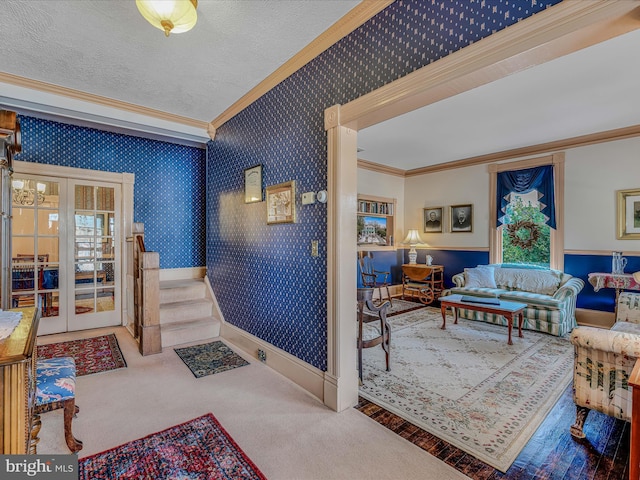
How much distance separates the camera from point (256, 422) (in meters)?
2.14

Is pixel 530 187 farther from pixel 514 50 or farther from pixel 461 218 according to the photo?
pixel 514 50

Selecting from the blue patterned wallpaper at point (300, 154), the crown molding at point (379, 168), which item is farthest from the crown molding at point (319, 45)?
the crown molding at point (379, 168)

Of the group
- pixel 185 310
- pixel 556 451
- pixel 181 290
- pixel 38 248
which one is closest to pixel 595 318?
pixel 556 451

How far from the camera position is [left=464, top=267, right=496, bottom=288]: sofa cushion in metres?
5.19

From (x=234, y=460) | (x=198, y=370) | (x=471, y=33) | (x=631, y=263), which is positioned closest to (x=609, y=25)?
(x=471, y=33)

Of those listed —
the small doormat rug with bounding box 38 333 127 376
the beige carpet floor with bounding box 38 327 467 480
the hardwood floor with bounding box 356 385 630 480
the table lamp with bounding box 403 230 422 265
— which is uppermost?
the table lamp with bounding box 403 230 422 265

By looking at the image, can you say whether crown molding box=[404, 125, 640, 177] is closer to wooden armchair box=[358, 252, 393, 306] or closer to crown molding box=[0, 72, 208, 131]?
wooden armchair box=[358, 252, 393, 306]

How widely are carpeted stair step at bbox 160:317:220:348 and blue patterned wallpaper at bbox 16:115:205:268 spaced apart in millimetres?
1064

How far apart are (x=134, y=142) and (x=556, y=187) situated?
624 centimetres

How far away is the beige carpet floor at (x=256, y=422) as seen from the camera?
1.73 meters

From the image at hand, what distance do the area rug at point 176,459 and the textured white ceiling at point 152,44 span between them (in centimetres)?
275

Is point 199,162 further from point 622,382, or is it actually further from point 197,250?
point 622,382

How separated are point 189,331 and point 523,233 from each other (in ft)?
17.9

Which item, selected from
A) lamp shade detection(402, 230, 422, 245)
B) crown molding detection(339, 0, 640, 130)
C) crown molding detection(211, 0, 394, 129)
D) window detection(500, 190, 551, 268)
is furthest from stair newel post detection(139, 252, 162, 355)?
window detection(500, 190, 551, 268)
